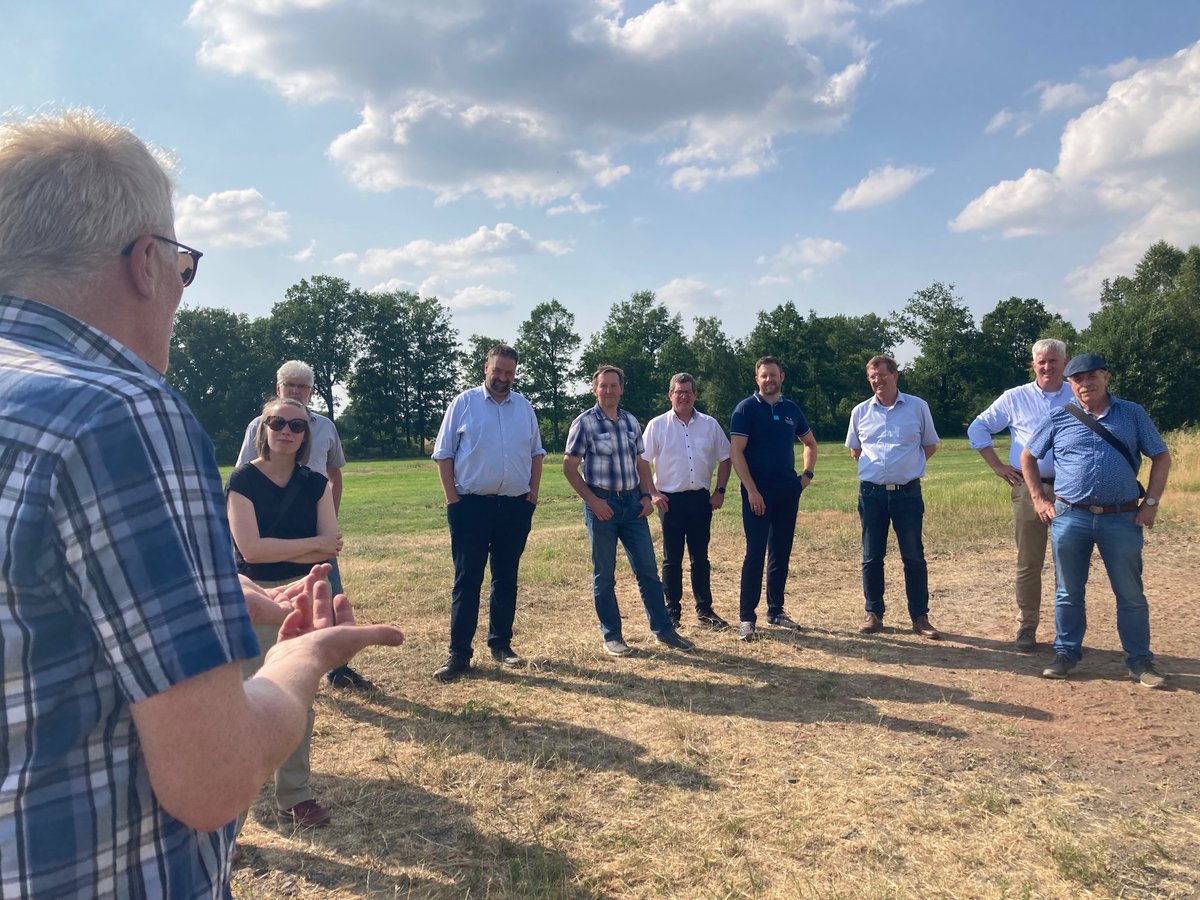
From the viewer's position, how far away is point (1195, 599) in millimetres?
7957

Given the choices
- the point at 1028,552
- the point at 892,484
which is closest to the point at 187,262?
the point at 892,484

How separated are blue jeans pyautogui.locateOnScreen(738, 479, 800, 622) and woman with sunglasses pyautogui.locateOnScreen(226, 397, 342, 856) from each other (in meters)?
4.06

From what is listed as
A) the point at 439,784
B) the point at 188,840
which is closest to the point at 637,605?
the point at 439,784

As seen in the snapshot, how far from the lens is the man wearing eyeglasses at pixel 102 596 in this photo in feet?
3.39

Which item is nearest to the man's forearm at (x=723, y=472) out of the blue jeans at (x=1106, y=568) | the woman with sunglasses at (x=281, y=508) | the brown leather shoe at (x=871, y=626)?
the brown leather shoe at (x=871, y=626)

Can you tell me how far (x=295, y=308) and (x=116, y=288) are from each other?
84629mm

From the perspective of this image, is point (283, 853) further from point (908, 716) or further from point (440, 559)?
point (440, 559)

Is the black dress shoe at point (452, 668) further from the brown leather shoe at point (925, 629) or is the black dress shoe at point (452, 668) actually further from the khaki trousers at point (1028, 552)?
the khaki trousers at point (1028, 552)

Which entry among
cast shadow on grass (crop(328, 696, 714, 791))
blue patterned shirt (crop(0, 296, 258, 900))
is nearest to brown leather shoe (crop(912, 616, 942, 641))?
cast shadow on grass (crop(328, 696, 714, 791))

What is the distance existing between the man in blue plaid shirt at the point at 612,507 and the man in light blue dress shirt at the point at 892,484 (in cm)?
203

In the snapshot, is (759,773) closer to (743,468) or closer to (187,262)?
(743,468)

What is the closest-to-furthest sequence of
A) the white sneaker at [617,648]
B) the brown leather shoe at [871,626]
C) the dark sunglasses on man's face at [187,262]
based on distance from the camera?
1. the dark sunglasses on man's face at [187,262]
2. the white sneaker at [617,648]
3. the brown leather shoe at [871,626]

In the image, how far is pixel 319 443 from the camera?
6.45 metres

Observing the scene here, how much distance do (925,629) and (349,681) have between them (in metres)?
5.05
